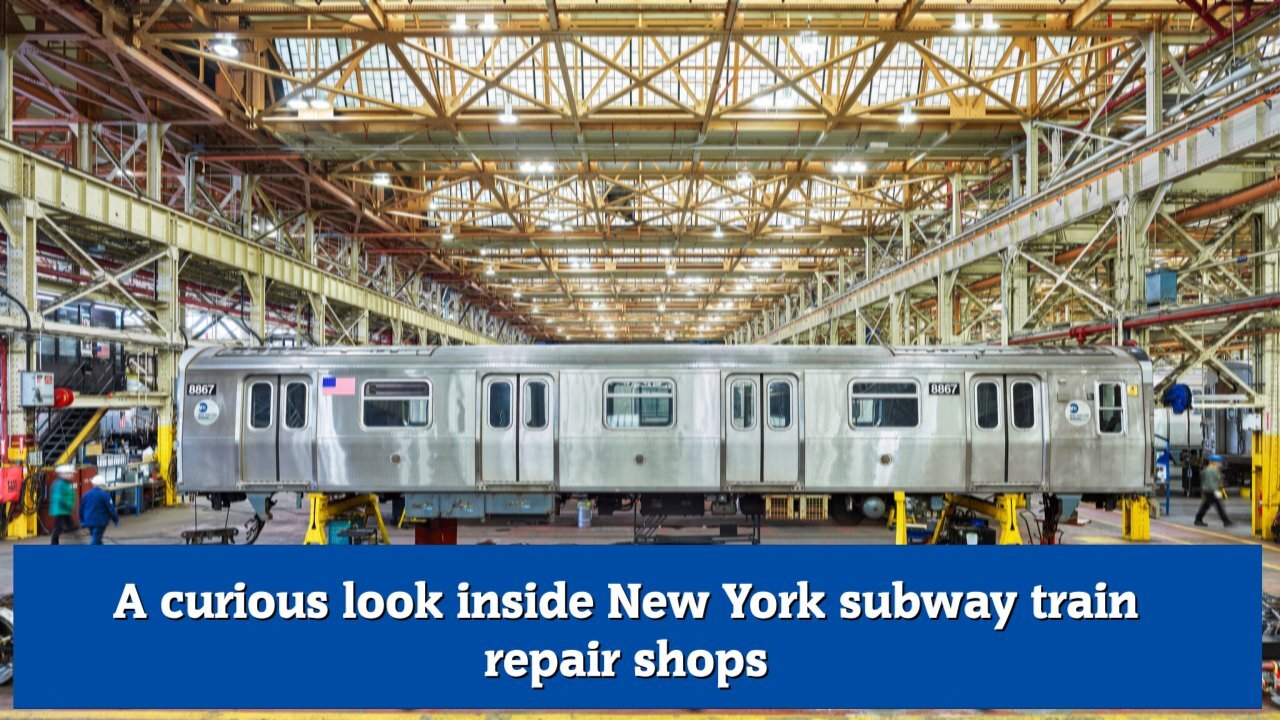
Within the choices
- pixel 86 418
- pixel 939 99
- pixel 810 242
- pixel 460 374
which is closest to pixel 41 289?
pixel 86 418

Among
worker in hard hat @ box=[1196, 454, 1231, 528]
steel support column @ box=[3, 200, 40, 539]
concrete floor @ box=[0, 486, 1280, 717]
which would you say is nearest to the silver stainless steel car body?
concrete floor @ box=[0, 486, 1280, 717]

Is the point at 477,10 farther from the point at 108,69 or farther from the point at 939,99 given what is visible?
the point at 939,99

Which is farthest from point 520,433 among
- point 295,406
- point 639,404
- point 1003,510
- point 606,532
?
point 1003,510

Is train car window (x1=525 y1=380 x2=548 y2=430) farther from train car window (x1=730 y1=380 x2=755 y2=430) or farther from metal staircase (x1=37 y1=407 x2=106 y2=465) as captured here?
metal staircase (x1=37 y1=407 x2=106 y2=465)

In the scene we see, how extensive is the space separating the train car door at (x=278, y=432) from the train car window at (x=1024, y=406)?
9.35m

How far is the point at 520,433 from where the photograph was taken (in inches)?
347

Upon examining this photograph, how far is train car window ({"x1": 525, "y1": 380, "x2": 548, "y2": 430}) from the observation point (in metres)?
8.84

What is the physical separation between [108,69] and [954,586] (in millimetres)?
18487

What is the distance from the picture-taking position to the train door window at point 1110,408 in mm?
8742

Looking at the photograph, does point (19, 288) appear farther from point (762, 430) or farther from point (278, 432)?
point (762, 430)

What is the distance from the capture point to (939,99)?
17516 mm

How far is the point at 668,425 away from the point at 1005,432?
4431 mm

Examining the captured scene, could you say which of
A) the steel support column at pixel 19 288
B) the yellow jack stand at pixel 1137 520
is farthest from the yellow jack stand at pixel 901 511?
the steel support column at pixel 19 288

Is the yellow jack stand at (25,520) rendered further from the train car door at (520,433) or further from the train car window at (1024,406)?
the train car window at (1024,406)
